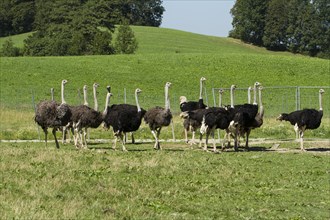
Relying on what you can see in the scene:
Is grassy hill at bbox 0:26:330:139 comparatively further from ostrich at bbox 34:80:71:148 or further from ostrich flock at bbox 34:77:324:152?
ostrich at bbox 34:80:71:148

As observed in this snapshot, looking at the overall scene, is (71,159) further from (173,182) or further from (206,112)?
(206,112)

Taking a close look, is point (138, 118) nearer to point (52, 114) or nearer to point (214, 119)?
point (214, 119)

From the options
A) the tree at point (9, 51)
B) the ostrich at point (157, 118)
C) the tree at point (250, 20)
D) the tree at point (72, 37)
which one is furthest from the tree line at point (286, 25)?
the ostrich at point (157, 118)

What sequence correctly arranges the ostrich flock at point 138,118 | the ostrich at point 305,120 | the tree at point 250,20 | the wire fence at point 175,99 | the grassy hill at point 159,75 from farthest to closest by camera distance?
1. the tree at point 250,20
2. the grassy hill at point 159,75
3. the wire fence at point 175,99
4. the ostrich at point 305,120
5. the ostrich flock at point 138,118

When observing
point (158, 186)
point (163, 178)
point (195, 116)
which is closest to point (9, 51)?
point (195, 116)

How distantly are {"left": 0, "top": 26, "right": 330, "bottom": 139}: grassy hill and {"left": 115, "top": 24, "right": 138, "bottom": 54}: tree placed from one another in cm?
1081

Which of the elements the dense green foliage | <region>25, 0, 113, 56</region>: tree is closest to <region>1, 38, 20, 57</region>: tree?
<region>25, 0, 113, 56</region>: tree

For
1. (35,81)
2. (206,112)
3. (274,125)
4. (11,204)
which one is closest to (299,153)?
(206,112)

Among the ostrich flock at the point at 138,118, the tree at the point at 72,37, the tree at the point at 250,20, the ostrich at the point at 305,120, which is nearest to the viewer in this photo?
the ostrich flock at the point at 138,118

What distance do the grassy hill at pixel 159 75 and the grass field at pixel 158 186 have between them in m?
28.5

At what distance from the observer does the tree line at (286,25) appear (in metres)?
117

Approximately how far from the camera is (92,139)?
3281 centimetres

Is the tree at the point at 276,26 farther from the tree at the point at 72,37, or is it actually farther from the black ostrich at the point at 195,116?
the black ostrich at the point at 195,116

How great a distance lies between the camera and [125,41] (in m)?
91.8
